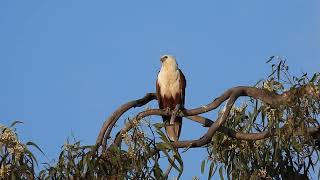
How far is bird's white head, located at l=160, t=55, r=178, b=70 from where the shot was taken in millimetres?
8367

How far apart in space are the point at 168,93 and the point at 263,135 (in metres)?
2.72

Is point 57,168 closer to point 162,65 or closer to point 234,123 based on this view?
point 234,123

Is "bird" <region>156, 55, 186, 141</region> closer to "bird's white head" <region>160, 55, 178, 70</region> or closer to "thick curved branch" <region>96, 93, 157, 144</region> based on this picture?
"bird's white head" <region>160, 55, 178, 70</region>

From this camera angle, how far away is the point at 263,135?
5.45m

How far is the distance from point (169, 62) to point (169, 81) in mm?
221

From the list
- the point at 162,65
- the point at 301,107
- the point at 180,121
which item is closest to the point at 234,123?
the point at 301,107

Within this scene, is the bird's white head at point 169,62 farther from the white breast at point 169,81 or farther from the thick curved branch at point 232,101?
the thick curved branch at point 232,101

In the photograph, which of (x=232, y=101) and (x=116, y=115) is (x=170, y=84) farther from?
(x=232, y=101)

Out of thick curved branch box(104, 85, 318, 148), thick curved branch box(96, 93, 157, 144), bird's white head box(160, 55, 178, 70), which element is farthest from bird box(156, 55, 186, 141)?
thick curved branch box(104, 85, 318, 148)

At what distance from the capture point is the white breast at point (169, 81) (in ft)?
26.8

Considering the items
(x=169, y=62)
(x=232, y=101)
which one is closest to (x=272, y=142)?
(x=232, y=101)

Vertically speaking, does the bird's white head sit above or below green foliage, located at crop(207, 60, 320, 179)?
above

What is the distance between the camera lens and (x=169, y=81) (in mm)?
8273

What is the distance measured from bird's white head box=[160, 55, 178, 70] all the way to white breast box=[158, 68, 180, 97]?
0.12 feet
